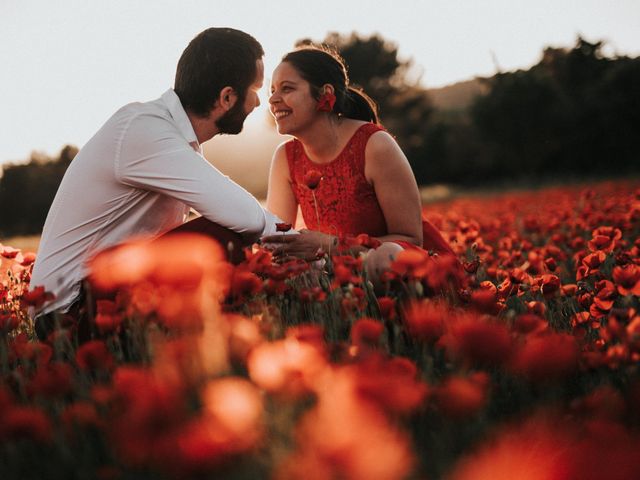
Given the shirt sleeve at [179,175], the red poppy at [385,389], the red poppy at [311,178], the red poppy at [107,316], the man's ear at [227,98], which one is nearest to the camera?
the red poppy at [385,389]

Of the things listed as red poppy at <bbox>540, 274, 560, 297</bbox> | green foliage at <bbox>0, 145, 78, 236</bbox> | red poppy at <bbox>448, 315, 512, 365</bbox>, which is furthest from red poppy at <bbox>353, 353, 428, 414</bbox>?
green foliage at <bbox>0, 145, 78, 236</bbox>

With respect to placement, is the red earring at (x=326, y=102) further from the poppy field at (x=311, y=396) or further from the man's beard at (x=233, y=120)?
the poppy field at (x=311, y=396)

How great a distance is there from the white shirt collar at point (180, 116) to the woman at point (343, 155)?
2.68ft

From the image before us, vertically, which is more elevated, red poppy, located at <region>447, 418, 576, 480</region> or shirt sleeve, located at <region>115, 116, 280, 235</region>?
shirt sleeve, located at <region>115, 116, 280, 235</region>

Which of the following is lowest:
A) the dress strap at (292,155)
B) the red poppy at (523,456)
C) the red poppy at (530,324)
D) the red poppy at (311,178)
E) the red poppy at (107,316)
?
the red poppy at (523,456)

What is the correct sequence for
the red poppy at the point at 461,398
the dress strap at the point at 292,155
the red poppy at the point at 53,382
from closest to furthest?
the red poppy at the point at 461,398, the red poppy at the point at 53,382, the dress strap at the point at 292,155

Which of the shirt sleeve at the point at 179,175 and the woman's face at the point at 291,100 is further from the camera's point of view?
the woman's face at the point at 291,100

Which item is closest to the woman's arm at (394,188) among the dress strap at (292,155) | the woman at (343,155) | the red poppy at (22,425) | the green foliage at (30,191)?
the woman at (343,155)

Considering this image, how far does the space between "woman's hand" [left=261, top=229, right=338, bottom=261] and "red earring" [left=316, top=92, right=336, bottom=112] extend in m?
1.23

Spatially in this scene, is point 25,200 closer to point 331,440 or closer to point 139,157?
point 139,157

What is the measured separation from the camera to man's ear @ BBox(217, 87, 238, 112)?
3152mm

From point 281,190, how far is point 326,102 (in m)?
0.92

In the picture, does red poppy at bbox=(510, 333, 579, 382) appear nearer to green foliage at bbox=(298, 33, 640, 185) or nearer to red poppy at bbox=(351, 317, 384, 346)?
red poppy at bbox=(351, 317, 384, 346)

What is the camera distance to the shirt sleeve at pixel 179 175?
8.77ft
